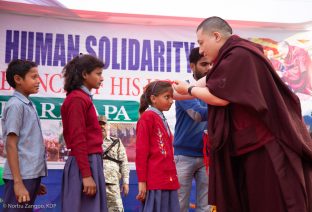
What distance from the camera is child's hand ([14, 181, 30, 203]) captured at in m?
2.76

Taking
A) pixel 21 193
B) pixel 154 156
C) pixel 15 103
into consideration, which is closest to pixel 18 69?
pixel 15 103

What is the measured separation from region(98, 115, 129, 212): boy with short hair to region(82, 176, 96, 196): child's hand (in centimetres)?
124

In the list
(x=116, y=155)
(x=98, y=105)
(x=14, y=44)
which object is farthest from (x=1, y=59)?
(x=116, y=155)

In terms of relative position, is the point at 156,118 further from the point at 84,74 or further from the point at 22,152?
the point at 22,152

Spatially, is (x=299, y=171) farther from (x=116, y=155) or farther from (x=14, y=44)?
(x=14, y=44)

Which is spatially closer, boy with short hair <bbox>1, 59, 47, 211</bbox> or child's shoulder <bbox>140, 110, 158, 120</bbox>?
boy with short hair <bbox>1, 59, 47, 211</bbox>

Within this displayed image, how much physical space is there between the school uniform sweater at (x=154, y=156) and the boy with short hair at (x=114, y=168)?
0.96 meters

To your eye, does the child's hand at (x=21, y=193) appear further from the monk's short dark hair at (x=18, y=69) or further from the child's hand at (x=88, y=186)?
the monk's short dark hair at (x=18, y=69)

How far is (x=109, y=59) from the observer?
14.6ft

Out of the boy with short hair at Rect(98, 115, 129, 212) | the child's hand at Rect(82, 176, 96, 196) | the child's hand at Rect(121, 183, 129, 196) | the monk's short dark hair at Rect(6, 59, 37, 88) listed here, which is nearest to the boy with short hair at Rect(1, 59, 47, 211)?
the monk's short dark hair at Rect(6, 59, 37, 88)

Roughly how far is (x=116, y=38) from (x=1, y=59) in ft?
3.76

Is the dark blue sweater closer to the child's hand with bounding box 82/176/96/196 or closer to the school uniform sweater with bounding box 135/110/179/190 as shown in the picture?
the school uniform sweater with bounding box 135/110/179/190

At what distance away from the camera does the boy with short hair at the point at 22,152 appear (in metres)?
2.81

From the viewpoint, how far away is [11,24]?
4.25 metres
